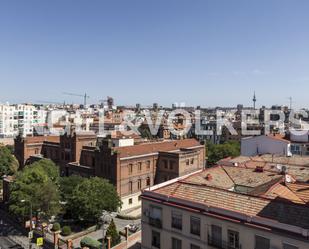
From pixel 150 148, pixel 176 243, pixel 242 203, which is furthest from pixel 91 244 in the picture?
pixel 150 148

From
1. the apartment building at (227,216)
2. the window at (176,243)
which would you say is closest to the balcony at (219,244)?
the apartment building at (227,216)

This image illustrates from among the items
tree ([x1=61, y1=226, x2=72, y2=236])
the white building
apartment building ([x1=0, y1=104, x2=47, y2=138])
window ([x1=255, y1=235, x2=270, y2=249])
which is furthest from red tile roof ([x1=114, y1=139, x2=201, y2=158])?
apartment building ([x1=0, y1=104, x2=47, y2=138])

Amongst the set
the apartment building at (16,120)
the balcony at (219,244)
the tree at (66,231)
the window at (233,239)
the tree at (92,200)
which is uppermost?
the apartment building at (16,120)

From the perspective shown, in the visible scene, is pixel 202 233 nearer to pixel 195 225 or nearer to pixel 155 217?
pixel 195 225

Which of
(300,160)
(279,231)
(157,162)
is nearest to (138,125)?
(157,162)

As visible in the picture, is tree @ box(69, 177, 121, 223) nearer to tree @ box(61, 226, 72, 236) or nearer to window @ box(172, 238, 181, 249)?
tree @ box(61, 226, 72, 236)

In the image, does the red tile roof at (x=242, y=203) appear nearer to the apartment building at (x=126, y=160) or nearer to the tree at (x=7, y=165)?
the apartment building at (x=126, y=160)

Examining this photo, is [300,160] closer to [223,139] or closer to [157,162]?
[157,162]
